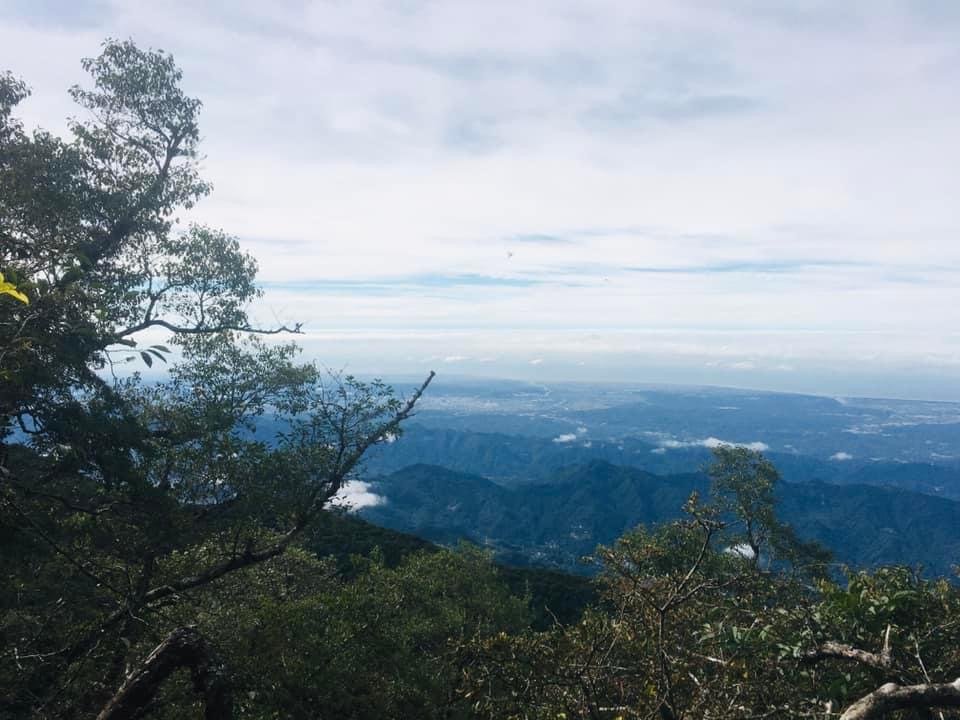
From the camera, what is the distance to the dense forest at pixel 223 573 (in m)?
7.27

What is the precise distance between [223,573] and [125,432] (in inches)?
192

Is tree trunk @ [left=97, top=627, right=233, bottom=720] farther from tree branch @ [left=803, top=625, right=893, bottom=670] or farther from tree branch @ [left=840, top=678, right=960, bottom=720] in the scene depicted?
tree branch @ [left=803, top=625, right=893, bottom=670]

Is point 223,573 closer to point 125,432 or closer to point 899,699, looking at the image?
point 125,432

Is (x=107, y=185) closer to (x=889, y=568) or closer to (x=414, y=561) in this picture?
(x=414, y=561)

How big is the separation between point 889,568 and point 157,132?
23.8 metres

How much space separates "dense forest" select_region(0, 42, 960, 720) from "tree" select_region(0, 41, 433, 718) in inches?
2.6

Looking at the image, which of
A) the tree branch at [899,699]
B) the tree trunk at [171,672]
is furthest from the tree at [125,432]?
the tree branch at [899,699]

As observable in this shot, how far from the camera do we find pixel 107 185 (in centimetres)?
1555

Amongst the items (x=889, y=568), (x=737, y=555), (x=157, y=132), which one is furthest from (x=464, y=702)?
(x=737, y=555)

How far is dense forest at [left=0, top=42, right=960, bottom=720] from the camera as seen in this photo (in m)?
7.27

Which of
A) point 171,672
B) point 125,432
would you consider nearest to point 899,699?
point 171,672

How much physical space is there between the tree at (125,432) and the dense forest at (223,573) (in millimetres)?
67

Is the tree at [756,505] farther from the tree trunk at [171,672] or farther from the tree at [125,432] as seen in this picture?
the tree trunk at [171,672]

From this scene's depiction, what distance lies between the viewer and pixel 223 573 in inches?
552
